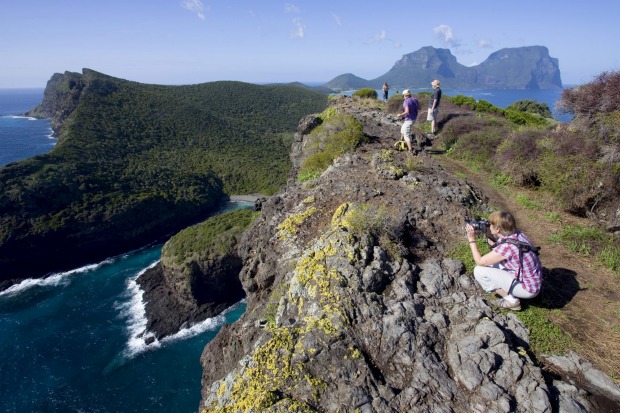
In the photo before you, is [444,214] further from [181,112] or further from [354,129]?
[181,112]

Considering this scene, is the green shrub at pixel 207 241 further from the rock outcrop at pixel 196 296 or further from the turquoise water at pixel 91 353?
the turquoise water at pixel 91 353

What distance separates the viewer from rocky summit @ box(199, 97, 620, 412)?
5.05m

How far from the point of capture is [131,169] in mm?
70875

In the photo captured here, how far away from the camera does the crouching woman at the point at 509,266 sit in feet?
20.0

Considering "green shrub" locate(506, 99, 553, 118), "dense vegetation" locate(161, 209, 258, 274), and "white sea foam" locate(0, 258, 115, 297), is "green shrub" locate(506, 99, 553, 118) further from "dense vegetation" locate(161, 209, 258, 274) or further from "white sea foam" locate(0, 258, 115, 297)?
"white sea foam" locate(0, 258, 115, 297)

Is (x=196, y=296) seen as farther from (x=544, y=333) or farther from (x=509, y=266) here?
(x=544, y=333)

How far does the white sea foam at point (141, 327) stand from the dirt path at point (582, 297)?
32739 mm

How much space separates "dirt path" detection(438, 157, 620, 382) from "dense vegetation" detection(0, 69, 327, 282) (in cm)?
6085

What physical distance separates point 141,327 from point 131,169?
147 ft

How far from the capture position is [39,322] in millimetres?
37938

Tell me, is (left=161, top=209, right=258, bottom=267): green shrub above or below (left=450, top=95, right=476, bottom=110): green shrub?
below

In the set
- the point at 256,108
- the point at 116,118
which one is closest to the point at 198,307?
the point at 116,118

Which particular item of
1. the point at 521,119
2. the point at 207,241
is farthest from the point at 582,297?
the point at 207,241

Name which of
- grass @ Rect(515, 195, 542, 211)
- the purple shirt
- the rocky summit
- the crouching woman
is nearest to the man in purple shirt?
the purple shirt
